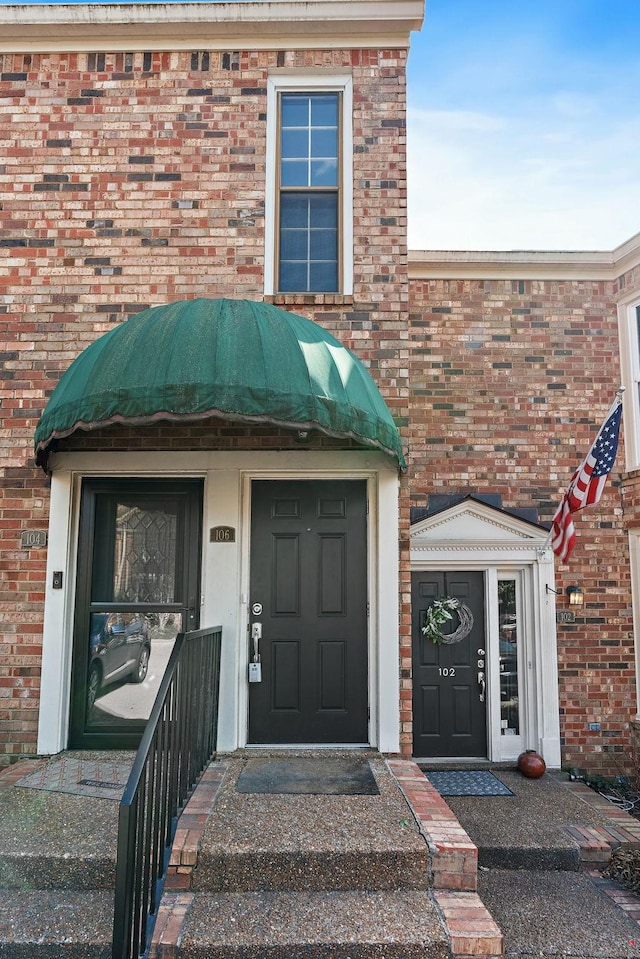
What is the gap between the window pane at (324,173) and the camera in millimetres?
5590

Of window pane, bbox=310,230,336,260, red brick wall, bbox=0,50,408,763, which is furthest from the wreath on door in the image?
window pane, bbox=310,230,336,260

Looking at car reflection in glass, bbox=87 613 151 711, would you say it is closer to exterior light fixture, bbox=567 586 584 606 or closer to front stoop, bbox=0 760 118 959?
front stoop, bbox=0 760 118 959

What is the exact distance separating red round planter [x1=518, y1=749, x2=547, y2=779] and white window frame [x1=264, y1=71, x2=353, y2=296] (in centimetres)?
508

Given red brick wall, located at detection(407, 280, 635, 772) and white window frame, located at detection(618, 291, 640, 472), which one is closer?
red brick wall, located at detection(407, 280, 635, 772)

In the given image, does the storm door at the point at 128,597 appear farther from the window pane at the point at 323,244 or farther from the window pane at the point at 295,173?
the window pane at the point at 295,173

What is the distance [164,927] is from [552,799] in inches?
176

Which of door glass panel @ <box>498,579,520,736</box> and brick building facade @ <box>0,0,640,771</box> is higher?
brick building facade @ <box>0,0,640,771</box>

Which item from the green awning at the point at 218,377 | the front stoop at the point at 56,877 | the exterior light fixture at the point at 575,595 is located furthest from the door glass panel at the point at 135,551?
the exterior light fixture at the point at 575,595

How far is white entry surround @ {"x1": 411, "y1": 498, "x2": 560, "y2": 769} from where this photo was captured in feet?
24.2

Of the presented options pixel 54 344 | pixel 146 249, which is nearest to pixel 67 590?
pixel 54 344

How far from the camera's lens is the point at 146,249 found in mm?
5383

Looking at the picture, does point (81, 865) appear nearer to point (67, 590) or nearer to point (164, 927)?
point (164, 927)

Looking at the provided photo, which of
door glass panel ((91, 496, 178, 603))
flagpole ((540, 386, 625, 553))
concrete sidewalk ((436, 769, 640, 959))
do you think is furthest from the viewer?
flagpole ((540, 386, 625, 553))

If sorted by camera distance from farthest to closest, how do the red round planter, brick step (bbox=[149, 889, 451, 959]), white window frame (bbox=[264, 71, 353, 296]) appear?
the red round planter < white window frame (bbox=[264, 71, 353, 296]) < brick step (bbox=[149, 889, 451, 959])
